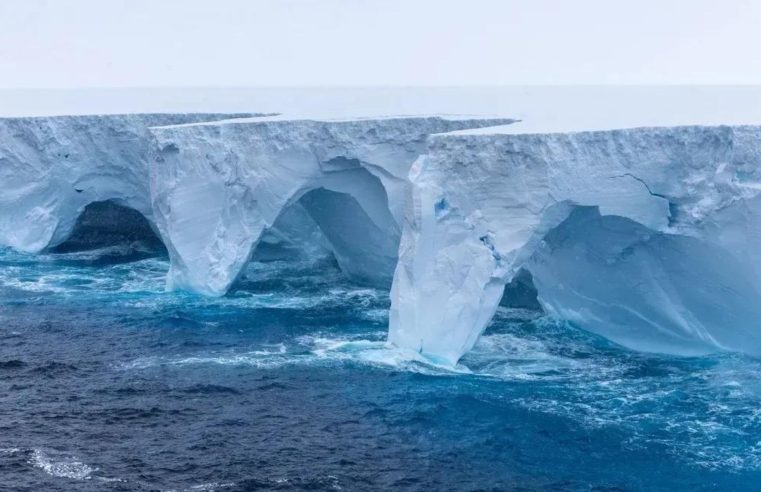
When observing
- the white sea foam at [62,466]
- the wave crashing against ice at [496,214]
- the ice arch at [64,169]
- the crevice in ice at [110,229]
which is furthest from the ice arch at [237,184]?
the white sea foam at [62,466]

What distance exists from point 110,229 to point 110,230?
0.03 meters

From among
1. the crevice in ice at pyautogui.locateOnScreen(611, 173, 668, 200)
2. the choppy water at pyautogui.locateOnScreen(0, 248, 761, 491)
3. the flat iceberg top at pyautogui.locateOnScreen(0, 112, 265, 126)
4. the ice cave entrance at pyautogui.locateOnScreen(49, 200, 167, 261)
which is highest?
the flat iceberg top at pyautogui.locateOnScreen(0, 112, 265, 126)

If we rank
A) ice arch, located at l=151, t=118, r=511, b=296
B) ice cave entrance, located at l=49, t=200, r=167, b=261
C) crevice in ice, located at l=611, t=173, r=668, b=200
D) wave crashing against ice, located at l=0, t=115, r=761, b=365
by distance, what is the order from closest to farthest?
wave crashing against ice, located at l=0, t=115, r=761, b=365 → crevice in ice, located at l=611, t=173, r=668, b=200 → ice arch, located at l=151, t=118, r=511, b=296 → ice cave entrance, located at l=49, t=200, r=167, b=261

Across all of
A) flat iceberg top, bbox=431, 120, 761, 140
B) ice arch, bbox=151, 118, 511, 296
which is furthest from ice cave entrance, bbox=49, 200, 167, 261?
flat iceberg top, bbox=431, 120, 761, 140

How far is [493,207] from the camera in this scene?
1538cm

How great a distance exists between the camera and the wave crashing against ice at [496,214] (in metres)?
14.9

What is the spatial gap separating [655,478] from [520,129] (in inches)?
251

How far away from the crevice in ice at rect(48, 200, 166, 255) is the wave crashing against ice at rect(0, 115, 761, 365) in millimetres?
5650

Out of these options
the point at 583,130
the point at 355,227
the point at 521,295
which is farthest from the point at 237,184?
the point at 583,130

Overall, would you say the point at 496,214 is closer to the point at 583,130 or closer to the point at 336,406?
the point at 583,130

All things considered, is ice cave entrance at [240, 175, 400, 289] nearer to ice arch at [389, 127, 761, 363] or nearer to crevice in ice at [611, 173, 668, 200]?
ice arch at [389, 127, 761, 363]

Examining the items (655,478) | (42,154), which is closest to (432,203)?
(655,478)

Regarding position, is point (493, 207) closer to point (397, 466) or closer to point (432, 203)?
point (432, 203)

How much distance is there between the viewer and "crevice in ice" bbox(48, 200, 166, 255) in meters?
24.7
